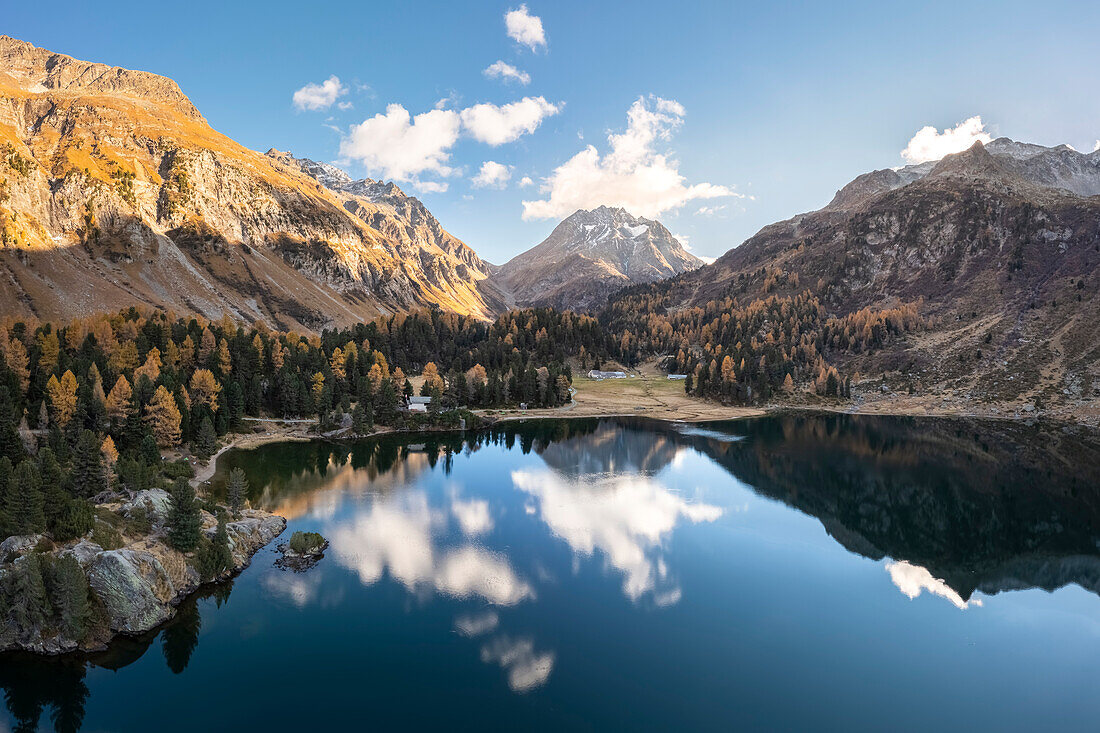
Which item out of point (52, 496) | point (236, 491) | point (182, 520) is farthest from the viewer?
point (236, 491)

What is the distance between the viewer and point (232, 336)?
374ft

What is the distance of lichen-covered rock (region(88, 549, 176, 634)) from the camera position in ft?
118

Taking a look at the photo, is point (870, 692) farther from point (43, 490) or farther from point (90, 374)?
point (90, 374)

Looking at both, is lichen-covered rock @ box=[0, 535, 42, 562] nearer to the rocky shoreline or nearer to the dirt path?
the rocky shoreline

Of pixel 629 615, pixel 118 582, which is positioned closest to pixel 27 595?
pixel 118 582

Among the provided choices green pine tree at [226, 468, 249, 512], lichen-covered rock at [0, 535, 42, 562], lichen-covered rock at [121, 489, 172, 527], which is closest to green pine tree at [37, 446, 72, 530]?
lichen-covered rock at [0, 535, 42, 562]

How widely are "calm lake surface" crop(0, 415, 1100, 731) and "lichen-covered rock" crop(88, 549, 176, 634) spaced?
129 cm

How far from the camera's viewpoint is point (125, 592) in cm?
3656

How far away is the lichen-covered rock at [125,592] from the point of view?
3606 centimetres

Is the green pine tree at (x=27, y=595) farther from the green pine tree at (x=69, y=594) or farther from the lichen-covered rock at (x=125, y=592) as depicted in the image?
the lichen-covered rock at (x=125, y=592)

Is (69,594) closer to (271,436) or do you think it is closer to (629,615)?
(629,615)

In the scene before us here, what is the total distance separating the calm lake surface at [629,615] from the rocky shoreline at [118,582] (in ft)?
3.81

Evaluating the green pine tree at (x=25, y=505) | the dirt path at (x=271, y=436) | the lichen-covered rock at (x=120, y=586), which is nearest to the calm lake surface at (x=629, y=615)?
the lichen-covered rock at (x=120, y=586)

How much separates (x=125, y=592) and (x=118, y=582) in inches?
33.3
